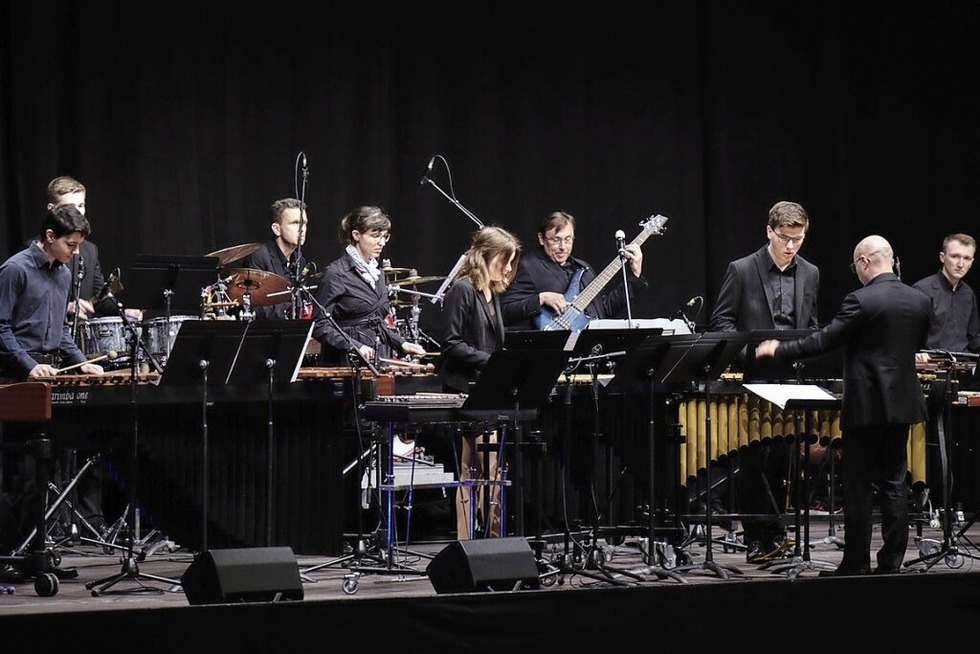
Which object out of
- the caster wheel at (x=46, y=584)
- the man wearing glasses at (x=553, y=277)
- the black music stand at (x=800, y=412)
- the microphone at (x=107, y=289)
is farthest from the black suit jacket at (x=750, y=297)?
the caster wheel at (x=46, y=584)

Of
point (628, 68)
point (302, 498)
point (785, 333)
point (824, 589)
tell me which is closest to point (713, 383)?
point (785, 333)

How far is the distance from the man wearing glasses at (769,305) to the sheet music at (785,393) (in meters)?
0.93

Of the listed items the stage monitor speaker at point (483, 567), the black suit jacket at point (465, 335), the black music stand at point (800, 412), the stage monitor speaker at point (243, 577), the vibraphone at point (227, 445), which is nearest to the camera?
the stage monitor speaker at point (243, 577)

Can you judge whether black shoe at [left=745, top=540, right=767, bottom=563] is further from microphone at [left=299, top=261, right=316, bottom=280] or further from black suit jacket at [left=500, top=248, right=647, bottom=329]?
microphone at [left=299, top=261, right=316, bottom=280]

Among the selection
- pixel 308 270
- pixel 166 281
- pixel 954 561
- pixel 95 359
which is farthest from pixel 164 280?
pixel 954 561

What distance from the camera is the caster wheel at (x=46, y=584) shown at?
668 centimetres

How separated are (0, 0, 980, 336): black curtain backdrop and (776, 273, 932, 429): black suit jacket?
414 cm

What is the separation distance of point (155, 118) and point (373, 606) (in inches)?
253

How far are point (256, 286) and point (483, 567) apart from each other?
3965mm

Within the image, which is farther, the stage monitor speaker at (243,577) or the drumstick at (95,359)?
the drumstick at (95,359)

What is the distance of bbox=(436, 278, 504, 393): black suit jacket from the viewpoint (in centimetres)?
746

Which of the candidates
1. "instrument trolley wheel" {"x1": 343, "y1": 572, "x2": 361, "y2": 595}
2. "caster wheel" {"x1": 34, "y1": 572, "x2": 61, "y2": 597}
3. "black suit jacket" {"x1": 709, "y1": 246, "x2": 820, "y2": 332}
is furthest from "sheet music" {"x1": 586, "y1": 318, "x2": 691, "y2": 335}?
"caster wheel" {"x1": 34, "y1": 572, "x2": 61, "y2": 597}

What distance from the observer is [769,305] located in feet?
26.2

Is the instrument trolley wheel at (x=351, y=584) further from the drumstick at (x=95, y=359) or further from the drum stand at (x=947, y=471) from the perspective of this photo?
the drum stand at (x=947, y=471)
